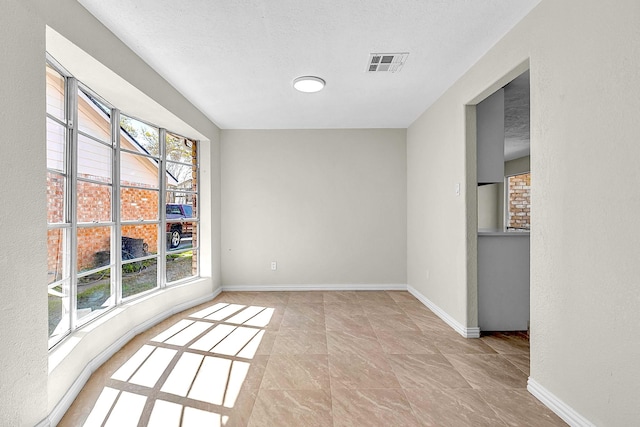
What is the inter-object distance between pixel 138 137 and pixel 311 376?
2988mm

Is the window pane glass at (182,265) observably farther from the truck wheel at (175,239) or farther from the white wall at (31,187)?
the white wall at (31,187)

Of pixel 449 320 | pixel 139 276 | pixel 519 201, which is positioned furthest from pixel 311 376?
pixel 519 201

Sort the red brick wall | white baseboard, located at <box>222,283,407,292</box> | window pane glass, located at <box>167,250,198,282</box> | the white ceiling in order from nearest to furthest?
the white ceiling < the red brick wall < window pane glass, located at <box>167,250,198,282</box> < white baseboard, located at <box>222,283,407,292</box>

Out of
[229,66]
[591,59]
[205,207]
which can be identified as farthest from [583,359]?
[205,207]

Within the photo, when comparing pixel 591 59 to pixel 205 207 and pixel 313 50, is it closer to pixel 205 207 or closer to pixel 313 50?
pixel 313 50

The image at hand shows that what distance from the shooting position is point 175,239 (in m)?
3.96

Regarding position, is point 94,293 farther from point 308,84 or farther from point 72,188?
point 308,84

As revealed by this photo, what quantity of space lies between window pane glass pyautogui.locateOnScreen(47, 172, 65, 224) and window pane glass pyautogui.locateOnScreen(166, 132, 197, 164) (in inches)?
66.8

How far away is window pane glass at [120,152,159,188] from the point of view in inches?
123

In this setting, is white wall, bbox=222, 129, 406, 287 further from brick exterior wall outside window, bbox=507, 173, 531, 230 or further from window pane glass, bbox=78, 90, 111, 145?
brick exterior wall outside window, bbox=507, 173, 531, 230

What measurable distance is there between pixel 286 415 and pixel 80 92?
2.85 metres

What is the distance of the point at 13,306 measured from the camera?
150 centimetres

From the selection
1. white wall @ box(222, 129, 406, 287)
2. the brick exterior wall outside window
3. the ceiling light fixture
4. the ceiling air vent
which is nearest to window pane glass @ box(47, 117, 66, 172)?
the ceiling light fixture

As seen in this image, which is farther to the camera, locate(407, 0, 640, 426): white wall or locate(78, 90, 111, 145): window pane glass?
locate(78, 90, 111, 145): window pane glass
